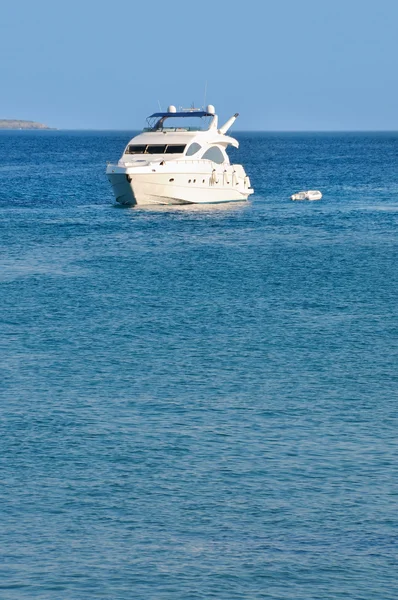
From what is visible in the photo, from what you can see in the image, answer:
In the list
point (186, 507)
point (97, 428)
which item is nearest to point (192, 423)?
point (97, 428)

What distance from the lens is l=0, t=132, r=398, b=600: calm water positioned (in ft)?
64.0

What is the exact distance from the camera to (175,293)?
45.4 meters

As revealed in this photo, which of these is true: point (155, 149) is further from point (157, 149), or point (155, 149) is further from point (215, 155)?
point (215, 155)

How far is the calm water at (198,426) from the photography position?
19500mm

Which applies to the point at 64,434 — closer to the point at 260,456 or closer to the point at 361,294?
the point at 260,456

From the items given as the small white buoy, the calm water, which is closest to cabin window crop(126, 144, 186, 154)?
the small white buoy

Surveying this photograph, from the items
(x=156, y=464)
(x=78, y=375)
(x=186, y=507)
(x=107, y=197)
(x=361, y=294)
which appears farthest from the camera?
(x=107, y=197)

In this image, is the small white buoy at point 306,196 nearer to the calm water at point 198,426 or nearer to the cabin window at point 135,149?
the cabin window at point 135,149

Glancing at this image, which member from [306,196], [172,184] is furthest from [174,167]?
[306,196]

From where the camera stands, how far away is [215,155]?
257ft

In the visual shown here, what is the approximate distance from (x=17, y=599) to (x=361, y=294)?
2905cm

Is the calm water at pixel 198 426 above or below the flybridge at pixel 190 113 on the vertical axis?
below

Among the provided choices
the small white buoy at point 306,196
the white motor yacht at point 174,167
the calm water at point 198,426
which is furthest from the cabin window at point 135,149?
the calm water at point 198,426

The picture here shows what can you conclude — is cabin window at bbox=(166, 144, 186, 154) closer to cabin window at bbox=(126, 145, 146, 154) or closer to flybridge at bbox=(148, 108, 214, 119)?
cabin window at bbox=(126, 145, 146, 154)
